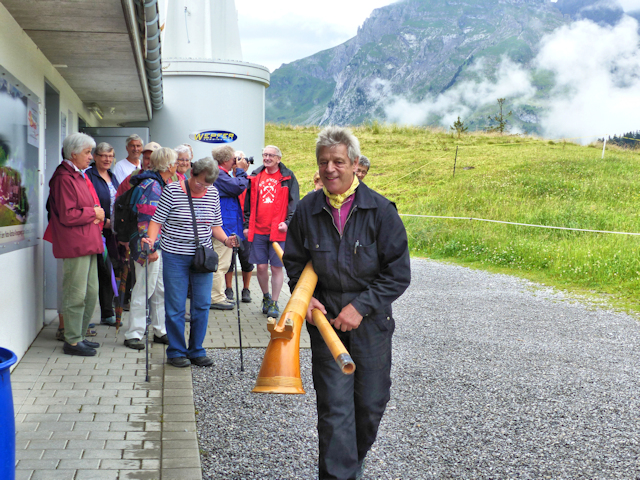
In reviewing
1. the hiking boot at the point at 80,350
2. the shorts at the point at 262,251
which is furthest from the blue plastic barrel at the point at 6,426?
the shorts at the point at 262,251

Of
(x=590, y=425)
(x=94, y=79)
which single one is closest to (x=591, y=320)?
(x=590, y=425)

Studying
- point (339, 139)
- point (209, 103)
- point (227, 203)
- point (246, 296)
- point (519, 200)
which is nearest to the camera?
point (339, 139)

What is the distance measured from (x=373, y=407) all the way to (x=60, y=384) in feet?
9.68

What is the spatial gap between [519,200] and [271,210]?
1488cm

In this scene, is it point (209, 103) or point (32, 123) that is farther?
point (209, 103)

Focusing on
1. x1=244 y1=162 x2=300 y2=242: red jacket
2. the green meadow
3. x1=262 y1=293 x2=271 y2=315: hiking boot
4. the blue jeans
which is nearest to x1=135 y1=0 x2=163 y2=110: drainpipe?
x1=244 y1=162 x2=300 y2=242: red jacket

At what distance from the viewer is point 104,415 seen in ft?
14.4

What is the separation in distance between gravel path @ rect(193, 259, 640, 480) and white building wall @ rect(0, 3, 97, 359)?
1686 millimetres

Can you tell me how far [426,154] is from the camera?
33.9 m

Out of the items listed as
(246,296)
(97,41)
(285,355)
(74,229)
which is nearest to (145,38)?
(97,41)

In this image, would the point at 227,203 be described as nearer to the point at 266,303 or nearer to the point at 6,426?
the point at 266,303

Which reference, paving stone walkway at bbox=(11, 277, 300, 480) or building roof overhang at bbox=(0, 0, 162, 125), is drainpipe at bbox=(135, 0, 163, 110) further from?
paving stone walkway at bbox=(11, 277, 300, 480)

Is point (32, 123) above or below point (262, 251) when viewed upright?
above

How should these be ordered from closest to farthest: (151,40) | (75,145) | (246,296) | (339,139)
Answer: (339,139) < (75,145) < (151,40) < (246,296)
